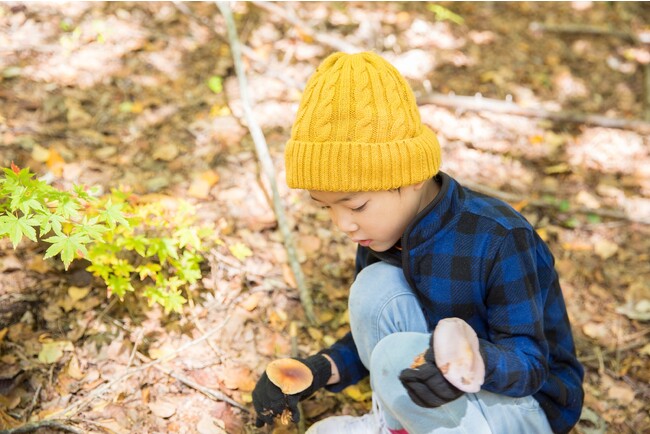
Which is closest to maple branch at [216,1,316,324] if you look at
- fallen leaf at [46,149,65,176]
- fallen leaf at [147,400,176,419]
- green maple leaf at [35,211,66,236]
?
fallen leaf at [147,400,176,419]

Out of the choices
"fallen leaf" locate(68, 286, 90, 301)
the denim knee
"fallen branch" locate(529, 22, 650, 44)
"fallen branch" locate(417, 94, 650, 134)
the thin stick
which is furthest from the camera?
"fallen branch" locate(529, 22, 650, 44)

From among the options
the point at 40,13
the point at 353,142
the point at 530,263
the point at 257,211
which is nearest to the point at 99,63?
the point at 40,13

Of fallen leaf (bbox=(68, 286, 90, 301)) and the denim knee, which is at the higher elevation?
the denim knee

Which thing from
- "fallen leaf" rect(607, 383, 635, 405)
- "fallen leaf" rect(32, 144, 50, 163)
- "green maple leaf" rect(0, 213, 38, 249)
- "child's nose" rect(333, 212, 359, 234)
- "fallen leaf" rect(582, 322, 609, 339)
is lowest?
"fallen leaf" rect(607, 383, 635, 405)

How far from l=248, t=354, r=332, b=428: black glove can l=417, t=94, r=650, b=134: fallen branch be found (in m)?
2.81

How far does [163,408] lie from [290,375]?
0.68m

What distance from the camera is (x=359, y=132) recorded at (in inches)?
66.6

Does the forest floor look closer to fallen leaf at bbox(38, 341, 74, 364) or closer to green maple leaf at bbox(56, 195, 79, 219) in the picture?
fallen leaf at bbox(38, 341, 74, 364)

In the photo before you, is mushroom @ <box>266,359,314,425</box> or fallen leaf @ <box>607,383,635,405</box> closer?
mushroom @ <box>266,359,314,425</box>

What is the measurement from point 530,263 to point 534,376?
370 millimetres

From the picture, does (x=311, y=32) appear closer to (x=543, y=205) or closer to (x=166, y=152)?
(x=166, y=152)

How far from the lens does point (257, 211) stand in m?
3.28

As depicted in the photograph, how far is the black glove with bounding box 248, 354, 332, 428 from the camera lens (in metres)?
2.00

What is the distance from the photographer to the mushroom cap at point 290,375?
1.95 m
